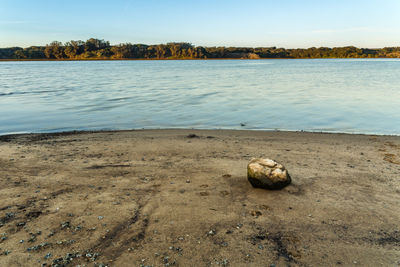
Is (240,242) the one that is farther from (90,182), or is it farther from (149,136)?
(149,136)

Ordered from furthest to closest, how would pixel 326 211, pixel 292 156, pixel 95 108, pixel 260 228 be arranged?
pixel 95 108 < pixel 292 156 < pixel 326 211 < pixel 260 228

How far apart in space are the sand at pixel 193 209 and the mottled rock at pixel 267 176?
7.4 inches

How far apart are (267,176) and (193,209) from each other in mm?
1714

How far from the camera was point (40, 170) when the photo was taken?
21.9 ft

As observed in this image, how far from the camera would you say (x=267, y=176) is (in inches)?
220

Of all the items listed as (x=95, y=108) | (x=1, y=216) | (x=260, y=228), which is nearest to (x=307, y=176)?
(x=260, y=228)

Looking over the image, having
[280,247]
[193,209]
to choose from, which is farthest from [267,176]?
[280,247]

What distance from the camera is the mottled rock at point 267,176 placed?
5.59 m

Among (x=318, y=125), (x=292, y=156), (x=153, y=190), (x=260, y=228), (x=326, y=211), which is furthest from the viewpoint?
(x=318, y=125)

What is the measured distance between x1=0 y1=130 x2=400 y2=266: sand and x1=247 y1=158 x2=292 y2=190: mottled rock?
7.4 inches

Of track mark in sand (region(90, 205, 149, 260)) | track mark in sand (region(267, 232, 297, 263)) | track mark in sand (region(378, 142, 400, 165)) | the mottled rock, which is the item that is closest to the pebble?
track mark in sand (region(267, 232, 297, 263))

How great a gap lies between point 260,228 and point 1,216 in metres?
4.19

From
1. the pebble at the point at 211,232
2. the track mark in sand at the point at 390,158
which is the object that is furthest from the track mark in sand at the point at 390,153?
the pebble at the point at 211,232

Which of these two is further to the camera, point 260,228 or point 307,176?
point 307,176
